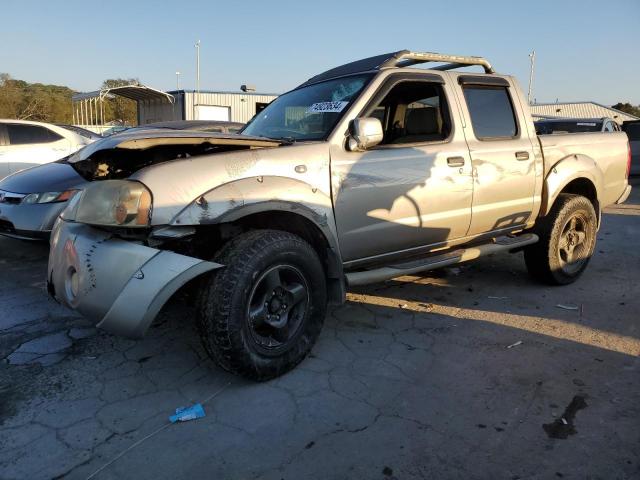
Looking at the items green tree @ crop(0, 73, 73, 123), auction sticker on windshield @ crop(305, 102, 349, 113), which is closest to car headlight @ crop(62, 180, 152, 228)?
auction sticker on windshield @ crop(305, 102, 349, 113)

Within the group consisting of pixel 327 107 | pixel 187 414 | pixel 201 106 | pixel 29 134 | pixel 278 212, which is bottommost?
pixel 187 414

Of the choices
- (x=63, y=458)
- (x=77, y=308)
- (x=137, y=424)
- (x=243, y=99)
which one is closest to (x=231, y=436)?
(x=137, y=424)

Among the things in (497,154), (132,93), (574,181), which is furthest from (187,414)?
(132,93)

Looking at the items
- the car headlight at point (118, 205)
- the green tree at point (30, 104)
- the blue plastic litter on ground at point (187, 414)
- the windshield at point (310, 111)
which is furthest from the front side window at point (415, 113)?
the green tree at point (30, 104)

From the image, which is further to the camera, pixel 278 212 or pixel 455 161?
pixel 455 161

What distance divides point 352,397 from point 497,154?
246 centimetres

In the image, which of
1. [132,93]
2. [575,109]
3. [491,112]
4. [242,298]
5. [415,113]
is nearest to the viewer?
[242,298]

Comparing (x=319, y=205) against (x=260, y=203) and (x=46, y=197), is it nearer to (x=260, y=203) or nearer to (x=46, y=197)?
(x=260, y=203)

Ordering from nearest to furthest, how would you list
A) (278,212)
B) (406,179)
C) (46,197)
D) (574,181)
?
(278,212) → (406,179) → (574,181) → (46,197)

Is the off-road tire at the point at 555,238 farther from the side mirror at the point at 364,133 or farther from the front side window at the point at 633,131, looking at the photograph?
the front side window at the point at 633,131

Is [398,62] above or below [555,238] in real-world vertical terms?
above

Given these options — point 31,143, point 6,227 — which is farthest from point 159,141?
point 31,143

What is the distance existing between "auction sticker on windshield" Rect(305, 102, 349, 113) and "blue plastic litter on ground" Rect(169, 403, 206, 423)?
2.16m

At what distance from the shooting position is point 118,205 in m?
2.61
